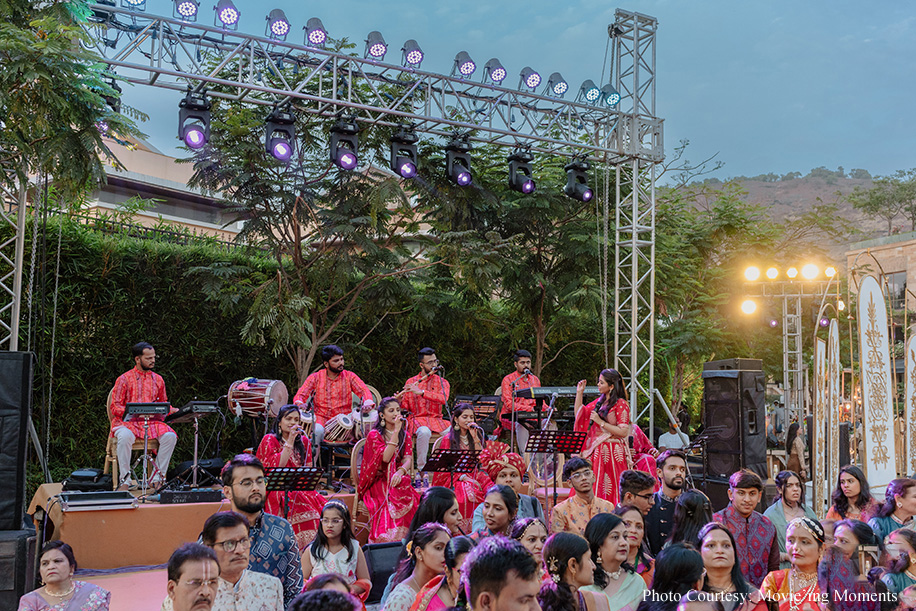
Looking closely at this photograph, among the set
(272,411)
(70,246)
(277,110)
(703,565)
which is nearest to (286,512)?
(272,411)

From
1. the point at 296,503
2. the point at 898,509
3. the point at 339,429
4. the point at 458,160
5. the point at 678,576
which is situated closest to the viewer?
the point at 678,576

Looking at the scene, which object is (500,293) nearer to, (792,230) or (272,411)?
(272,411)

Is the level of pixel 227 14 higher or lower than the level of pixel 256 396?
higher

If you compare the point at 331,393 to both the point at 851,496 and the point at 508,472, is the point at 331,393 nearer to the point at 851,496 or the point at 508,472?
the point at 508,472

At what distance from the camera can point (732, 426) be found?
8.89m

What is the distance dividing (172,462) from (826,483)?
7.96m

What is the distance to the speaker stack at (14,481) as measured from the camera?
4223 millimetres

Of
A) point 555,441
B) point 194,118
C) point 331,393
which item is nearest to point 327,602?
point 555,441

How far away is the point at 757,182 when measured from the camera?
87938 mm

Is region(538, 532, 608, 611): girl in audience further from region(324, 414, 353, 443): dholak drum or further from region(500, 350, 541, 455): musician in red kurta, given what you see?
region(500, 350, 541, 455): musician in red kurta

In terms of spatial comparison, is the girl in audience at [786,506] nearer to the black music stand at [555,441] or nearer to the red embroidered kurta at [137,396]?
the black music stand at [555,441]

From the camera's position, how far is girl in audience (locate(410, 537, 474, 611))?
328 centimetres

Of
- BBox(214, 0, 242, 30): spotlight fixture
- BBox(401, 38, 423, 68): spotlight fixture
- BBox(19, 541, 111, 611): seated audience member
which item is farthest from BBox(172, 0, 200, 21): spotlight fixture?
BBox(19, 541, 111, 611): seated audience member

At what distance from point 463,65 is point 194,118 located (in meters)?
3.38
